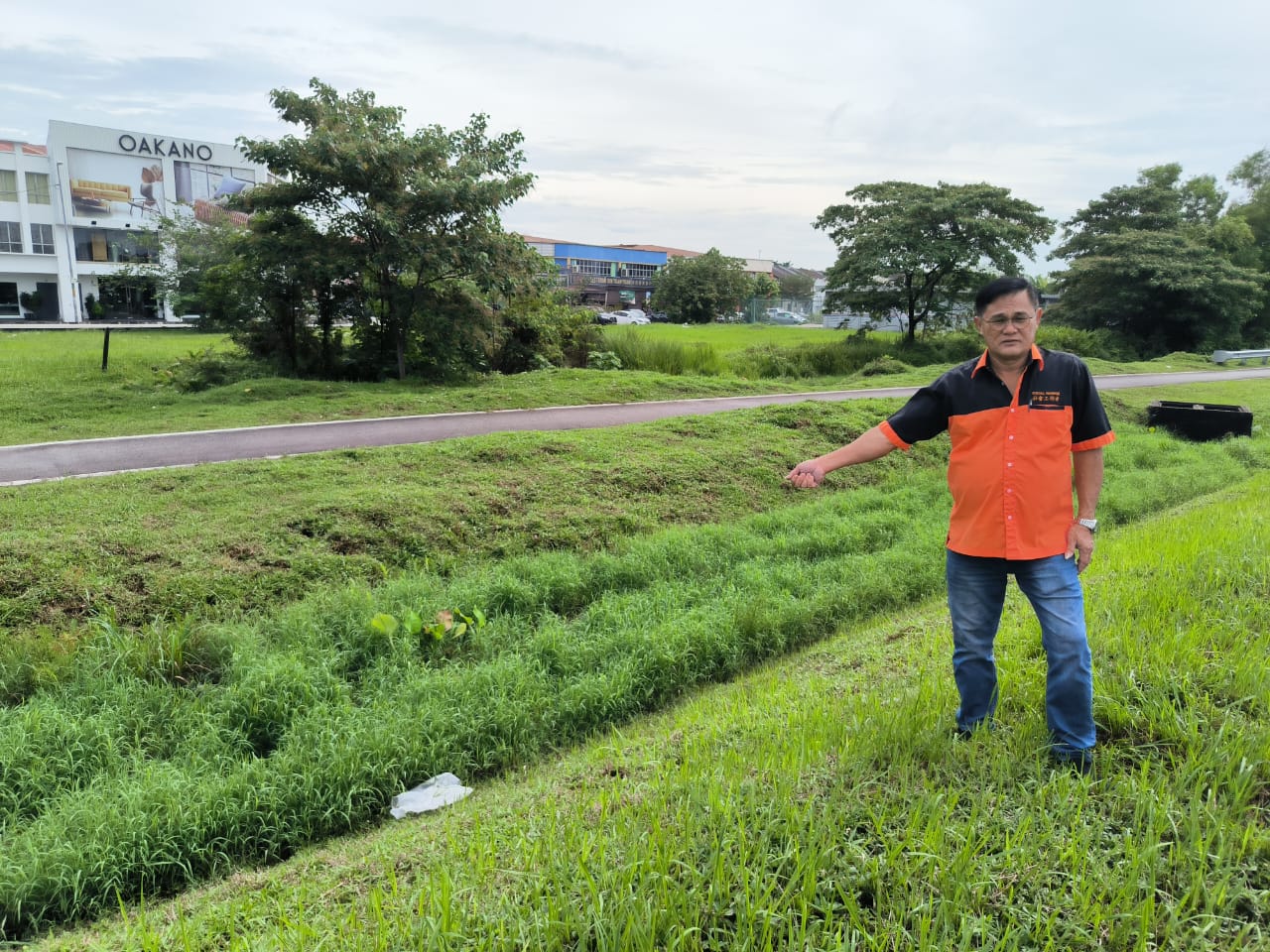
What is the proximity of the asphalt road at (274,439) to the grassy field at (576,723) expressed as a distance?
58.0 inches

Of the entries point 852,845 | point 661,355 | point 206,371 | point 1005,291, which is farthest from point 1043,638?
point 661,355

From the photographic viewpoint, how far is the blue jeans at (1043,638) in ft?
9.94

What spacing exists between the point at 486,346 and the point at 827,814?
53.5ft

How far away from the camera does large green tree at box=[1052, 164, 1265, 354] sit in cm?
3523

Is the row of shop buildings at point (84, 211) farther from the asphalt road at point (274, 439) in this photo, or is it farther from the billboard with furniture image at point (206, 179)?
the asphalt road at point (274, 439)

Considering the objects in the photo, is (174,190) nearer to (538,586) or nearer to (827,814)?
(538,586)

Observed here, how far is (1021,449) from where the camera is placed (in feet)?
10.2

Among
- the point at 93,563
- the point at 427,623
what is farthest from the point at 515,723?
the point at 93,563

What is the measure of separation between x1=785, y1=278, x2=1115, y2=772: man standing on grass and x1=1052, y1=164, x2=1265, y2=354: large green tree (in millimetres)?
38796

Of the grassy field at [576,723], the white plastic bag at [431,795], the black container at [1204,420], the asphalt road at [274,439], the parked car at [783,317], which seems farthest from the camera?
the parked car at [783,317]

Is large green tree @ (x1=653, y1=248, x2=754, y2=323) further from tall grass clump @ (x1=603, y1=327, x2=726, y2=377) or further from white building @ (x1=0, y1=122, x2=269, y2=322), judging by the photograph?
tall grass clump @ (x1=603, y1=327, x2=726, y2=377)

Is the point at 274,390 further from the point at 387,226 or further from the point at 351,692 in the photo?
the point at 351,692

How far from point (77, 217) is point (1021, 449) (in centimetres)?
6383

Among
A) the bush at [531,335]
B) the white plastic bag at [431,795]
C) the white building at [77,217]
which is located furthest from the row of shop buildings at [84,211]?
the white plastic bag at [431,795]
